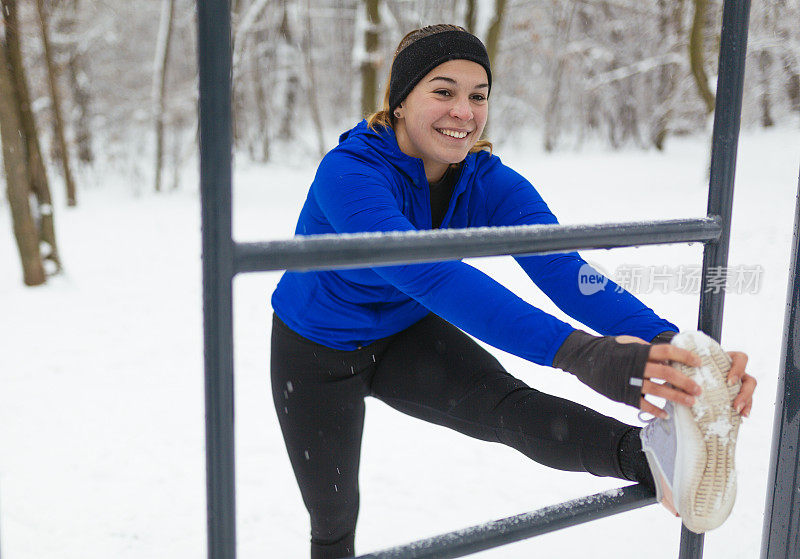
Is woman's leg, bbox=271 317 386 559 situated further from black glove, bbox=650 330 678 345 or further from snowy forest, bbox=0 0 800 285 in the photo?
snowy forest, bbox=0 0 800 285

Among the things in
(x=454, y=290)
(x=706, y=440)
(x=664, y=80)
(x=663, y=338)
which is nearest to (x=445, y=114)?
(x=454, y=290)

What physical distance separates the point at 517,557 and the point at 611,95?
17.3 metres

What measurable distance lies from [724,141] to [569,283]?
1.32ft

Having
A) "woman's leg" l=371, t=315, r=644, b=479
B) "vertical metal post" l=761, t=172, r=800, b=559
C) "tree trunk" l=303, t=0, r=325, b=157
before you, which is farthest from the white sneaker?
"tree trunk" l=303, t=0, r=325, b=157

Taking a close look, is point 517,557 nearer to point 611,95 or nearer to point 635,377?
point 635,377

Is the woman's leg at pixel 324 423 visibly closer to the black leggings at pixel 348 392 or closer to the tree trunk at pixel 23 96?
the black leggings at pixel 348 392

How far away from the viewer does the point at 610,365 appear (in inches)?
41.0

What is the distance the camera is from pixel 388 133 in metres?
1.63

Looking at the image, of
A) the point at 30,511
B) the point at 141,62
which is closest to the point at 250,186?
the point at 141,62

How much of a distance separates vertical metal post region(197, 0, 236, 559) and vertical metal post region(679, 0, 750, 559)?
850mm

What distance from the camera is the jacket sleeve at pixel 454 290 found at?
1138 millimetres

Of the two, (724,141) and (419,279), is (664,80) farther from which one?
(419,279)

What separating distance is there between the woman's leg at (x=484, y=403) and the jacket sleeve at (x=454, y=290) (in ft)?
0.88

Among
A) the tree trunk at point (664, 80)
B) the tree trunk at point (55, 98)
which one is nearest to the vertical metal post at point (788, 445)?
the tree trunk at point (55, 98)
